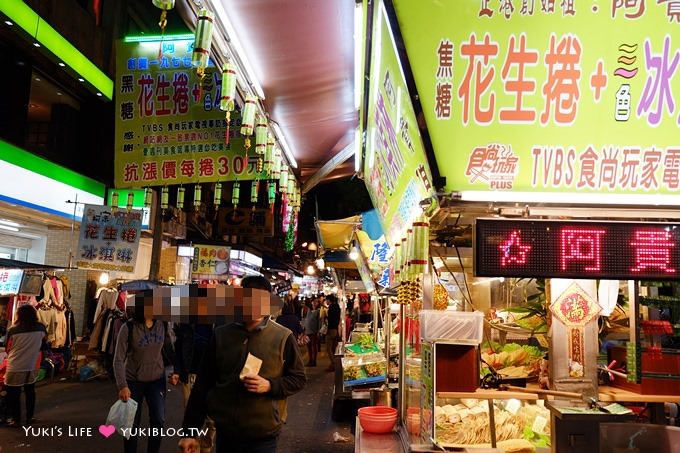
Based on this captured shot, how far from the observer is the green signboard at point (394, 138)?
3.86 metres

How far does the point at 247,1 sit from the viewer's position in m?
4.44

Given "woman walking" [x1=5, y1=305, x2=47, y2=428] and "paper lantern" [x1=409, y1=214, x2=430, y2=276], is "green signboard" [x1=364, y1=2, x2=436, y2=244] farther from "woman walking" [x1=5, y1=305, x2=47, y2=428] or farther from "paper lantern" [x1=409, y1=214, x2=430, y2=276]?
"woman walking" [x1=5, y1=305, x2=47, y2=428]

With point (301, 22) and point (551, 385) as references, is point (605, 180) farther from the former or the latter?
point (301, 22)

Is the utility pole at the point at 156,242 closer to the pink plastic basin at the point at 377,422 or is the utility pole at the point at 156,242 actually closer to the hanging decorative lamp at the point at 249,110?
the hanging decorative lamp at the point at 249,110

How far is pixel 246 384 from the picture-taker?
12.3ft

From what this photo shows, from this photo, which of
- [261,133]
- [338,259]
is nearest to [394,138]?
[261,133]

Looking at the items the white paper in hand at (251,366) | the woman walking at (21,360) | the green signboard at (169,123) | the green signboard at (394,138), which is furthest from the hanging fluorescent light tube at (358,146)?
the woman walking at (21,360)

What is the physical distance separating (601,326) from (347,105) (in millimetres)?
4272

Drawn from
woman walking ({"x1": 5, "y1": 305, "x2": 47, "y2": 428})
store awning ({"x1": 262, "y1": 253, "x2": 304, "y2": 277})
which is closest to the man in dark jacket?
woman walking ({"x1": 5, "y1": 305, "x2": 47, "y2": 428})

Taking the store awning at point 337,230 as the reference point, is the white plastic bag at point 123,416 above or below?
below

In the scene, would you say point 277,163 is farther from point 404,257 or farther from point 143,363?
point 404,257

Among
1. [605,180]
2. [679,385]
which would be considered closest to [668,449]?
[679,385]

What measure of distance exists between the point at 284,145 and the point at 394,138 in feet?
15.1

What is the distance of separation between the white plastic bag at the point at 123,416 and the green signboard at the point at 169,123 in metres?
4.44
